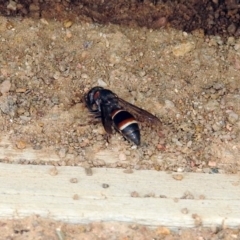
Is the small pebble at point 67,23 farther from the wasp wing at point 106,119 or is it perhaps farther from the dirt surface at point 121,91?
the wasp wing at point 106,119

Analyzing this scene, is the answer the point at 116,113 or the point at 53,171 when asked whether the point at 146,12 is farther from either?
the point at 53,171

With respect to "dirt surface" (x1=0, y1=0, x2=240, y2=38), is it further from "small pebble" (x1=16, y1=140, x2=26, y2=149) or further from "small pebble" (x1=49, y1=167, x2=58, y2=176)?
"small pebble" (x1=49, y1=167, x2=58, y2=176)

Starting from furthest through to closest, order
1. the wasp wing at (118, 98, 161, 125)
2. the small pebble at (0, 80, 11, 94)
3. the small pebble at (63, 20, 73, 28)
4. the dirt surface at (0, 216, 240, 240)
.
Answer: the small pebble at (63, 20, 73, 28)
the small pebble at (0, 80, 11, 94)
the wasp wing at (118, 98, 161, 125)
the dirt surface at (0, 216, 240, 240)

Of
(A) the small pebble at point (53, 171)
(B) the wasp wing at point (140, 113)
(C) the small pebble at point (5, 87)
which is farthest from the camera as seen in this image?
(C) the small pebble at point (5, 87)

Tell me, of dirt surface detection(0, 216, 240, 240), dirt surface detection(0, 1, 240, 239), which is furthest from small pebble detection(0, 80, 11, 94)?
dirt surface detection(0, 216, 240, 240)

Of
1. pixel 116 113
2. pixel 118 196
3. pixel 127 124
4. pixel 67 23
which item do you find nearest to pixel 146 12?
pixel 67 23

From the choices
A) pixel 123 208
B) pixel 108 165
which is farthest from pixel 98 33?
pixel 123 208

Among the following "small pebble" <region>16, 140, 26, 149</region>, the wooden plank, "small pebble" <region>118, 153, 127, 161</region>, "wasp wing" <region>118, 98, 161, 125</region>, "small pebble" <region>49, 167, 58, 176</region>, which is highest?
"wasp wing" <region>118, 98, 161, 125</region>

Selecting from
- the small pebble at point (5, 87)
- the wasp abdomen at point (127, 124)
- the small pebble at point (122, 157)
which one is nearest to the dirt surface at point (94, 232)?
the small pebble at point (122, 157)
